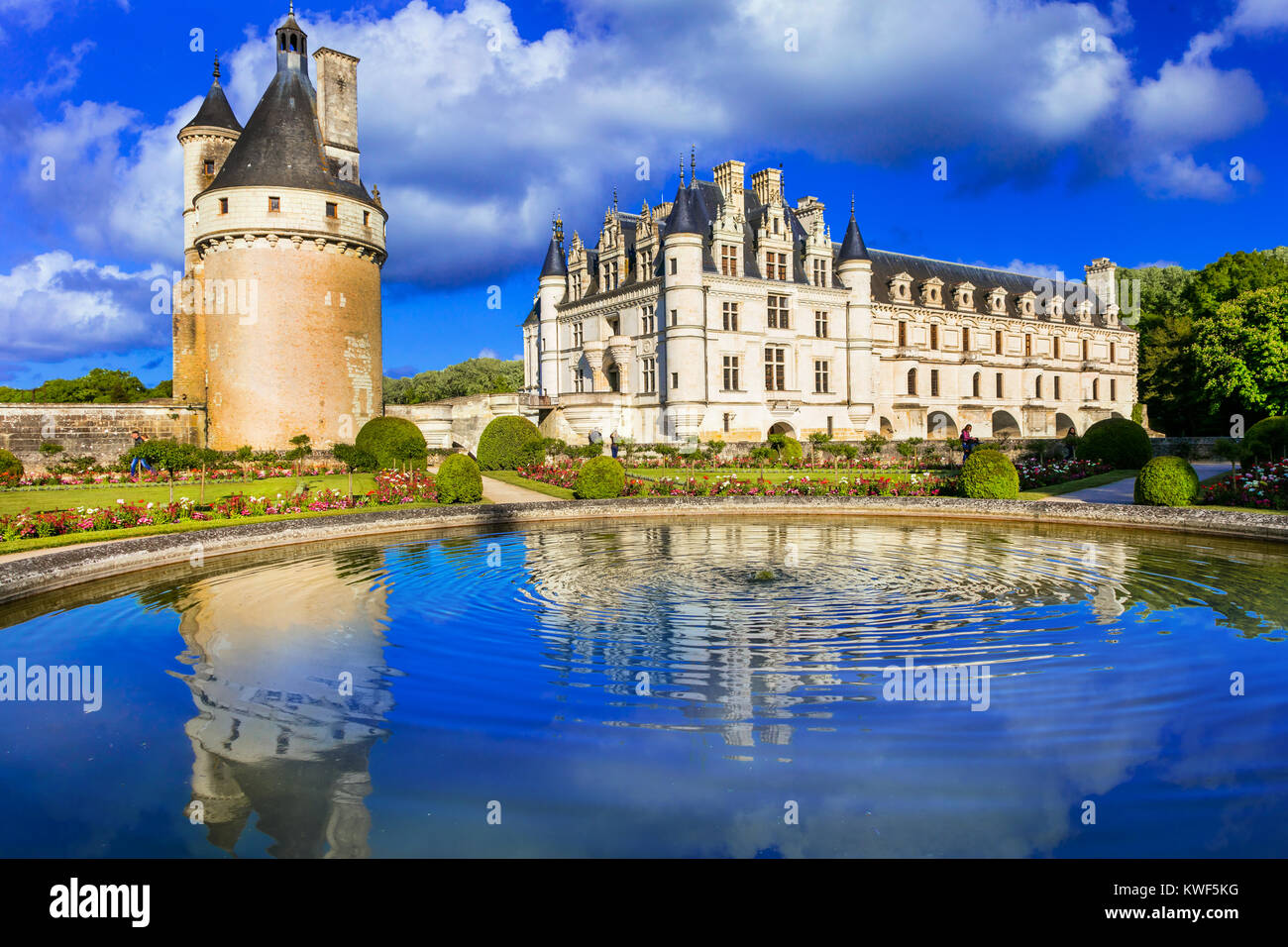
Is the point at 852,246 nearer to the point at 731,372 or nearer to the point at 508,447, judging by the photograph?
the point at 731,372

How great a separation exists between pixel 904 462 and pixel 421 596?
2458 centimetres

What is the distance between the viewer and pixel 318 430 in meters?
32.8

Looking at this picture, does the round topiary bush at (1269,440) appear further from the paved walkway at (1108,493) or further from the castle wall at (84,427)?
the castle wall at (84,427)

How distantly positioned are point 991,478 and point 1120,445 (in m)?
9.80

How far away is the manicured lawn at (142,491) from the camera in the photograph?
1841 cm

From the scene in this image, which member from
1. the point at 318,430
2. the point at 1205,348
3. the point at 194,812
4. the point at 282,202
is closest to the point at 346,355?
the point at 318,430

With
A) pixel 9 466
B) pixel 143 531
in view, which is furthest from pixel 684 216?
pixel 143 531

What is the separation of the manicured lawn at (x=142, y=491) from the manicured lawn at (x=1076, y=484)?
18.3 metres

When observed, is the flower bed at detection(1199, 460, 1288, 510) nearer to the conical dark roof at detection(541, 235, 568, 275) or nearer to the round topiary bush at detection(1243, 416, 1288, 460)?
the round topiary bush at detection(1243, 416, 1288, 460)

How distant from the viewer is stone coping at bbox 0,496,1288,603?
11891 mm

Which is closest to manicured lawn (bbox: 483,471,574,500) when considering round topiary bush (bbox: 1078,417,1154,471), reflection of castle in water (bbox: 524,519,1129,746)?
reflection of castle in water (bbox: 524,519,1129,746)

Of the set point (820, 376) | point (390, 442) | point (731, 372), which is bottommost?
point (390, 442)

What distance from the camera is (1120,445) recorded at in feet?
87.1

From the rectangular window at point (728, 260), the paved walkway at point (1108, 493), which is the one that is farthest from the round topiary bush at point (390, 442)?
the paved walkway at point (1108, 493)
